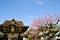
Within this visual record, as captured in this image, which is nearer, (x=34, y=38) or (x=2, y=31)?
(x=2, y=31)

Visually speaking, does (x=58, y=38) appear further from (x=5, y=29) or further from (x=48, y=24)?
(x=5, y=29)

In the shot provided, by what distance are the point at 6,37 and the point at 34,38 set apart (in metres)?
8.53

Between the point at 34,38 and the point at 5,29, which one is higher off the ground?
the point at 5,29

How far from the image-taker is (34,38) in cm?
4125

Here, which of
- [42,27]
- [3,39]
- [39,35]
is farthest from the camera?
[39,35]

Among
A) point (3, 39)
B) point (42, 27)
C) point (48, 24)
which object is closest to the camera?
point (48, 24)

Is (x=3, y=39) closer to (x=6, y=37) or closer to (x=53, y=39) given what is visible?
(x=6, y=37)

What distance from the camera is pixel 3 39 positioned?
117 ft

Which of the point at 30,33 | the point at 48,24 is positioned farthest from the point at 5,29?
the point at 48,24

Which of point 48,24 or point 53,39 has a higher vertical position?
point 48,24

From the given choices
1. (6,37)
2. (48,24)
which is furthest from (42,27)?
(6,37)

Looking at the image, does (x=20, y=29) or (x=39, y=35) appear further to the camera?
(x=39, y=35)

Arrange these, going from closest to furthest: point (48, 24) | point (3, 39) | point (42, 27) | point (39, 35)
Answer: point (48, 24), point (42, 27), point (3, 39), point (39, 35)

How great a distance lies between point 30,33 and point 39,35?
2528 mm
